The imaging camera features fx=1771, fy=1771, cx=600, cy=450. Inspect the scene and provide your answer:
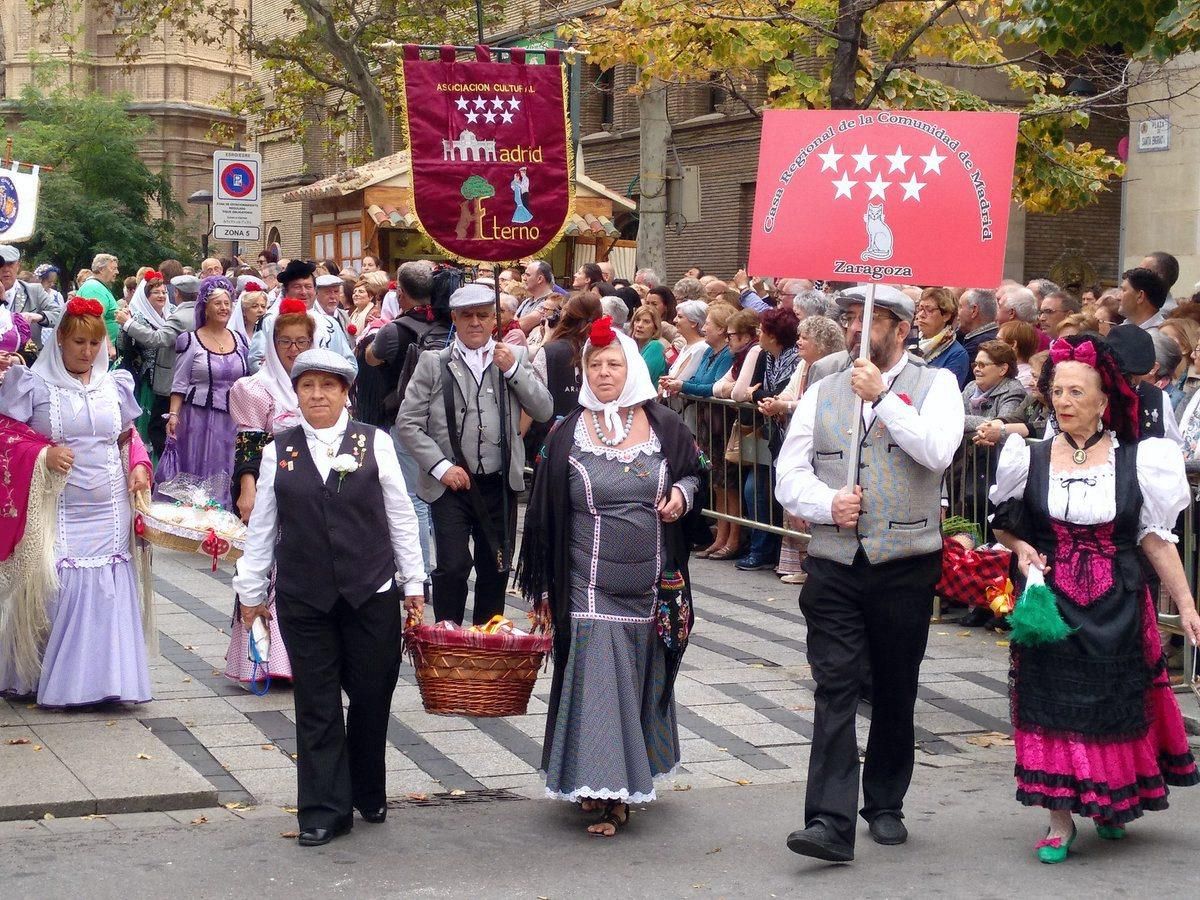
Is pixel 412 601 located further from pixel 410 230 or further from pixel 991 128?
pixel 410 230

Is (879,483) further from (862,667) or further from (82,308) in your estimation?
(82,308)

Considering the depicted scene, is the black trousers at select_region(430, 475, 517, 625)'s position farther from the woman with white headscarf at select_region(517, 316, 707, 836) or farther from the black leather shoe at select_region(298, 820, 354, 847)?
the black leather shoe at select_region(298, 820, 354, 847)

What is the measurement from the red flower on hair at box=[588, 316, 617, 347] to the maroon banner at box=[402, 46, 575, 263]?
1982mm

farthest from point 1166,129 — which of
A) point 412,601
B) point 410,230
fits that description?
point 412,601

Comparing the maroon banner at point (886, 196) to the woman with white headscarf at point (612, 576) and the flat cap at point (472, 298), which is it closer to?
the woman with white headscarf at point (612, 576)

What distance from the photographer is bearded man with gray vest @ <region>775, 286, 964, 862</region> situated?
233 inches

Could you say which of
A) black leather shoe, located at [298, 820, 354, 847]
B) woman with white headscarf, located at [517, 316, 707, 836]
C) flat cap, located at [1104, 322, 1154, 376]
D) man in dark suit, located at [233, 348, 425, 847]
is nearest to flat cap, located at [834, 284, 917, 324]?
flat cap, located at [1104, 322, 1154, 376]

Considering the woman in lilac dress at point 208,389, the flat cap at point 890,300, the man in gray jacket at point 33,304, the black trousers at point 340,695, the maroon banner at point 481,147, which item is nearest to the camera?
the black trousers at point 340,695

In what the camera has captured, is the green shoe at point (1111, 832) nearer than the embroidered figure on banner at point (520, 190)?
Yes

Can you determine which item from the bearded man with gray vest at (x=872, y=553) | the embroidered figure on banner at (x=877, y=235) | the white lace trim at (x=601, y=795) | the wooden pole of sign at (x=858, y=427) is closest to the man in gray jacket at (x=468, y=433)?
the white lace trim at (x=601, y=795)

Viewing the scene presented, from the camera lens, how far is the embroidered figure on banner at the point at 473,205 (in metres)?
8.34

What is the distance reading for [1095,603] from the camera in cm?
603

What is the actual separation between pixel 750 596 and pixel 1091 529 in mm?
5471

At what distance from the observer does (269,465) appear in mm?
6305
